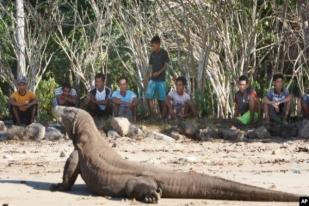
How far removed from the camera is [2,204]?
31.7 feet

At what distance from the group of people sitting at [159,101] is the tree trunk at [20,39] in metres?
5.90

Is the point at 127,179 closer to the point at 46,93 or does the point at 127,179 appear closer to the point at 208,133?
the point at 208,133

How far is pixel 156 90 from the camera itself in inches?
806

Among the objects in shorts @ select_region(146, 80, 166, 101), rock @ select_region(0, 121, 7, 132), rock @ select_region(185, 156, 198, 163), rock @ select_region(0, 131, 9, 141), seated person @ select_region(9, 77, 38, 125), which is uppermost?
shorts @ select_region(146, 80, 166, 101)

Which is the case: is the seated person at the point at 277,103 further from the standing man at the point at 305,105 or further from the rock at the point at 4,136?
the rock at the point at 4,136

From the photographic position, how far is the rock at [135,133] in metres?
18.4

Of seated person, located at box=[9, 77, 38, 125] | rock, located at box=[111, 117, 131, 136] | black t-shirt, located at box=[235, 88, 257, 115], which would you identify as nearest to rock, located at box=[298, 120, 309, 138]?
black t-shirt, located at box=[235, 88, 257, 115]

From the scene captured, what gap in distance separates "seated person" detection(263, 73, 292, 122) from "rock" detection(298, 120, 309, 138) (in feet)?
2.02

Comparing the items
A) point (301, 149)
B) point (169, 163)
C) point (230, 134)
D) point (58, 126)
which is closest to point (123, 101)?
point (58, 126)

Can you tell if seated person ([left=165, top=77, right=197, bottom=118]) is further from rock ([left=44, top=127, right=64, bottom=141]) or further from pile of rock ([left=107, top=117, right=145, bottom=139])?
rock ([left=44, top=127, right=64, bottom=141])

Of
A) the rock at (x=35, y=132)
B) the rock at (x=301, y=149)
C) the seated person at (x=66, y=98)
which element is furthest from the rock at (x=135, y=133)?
the rock at (x=301, y=149)

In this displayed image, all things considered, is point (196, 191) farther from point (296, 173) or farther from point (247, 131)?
point (247, 131)

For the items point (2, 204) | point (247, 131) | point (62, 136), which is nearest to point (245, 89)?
point (247, 131)

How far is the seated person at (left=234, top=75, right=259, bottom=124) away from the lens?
63.1 ft
